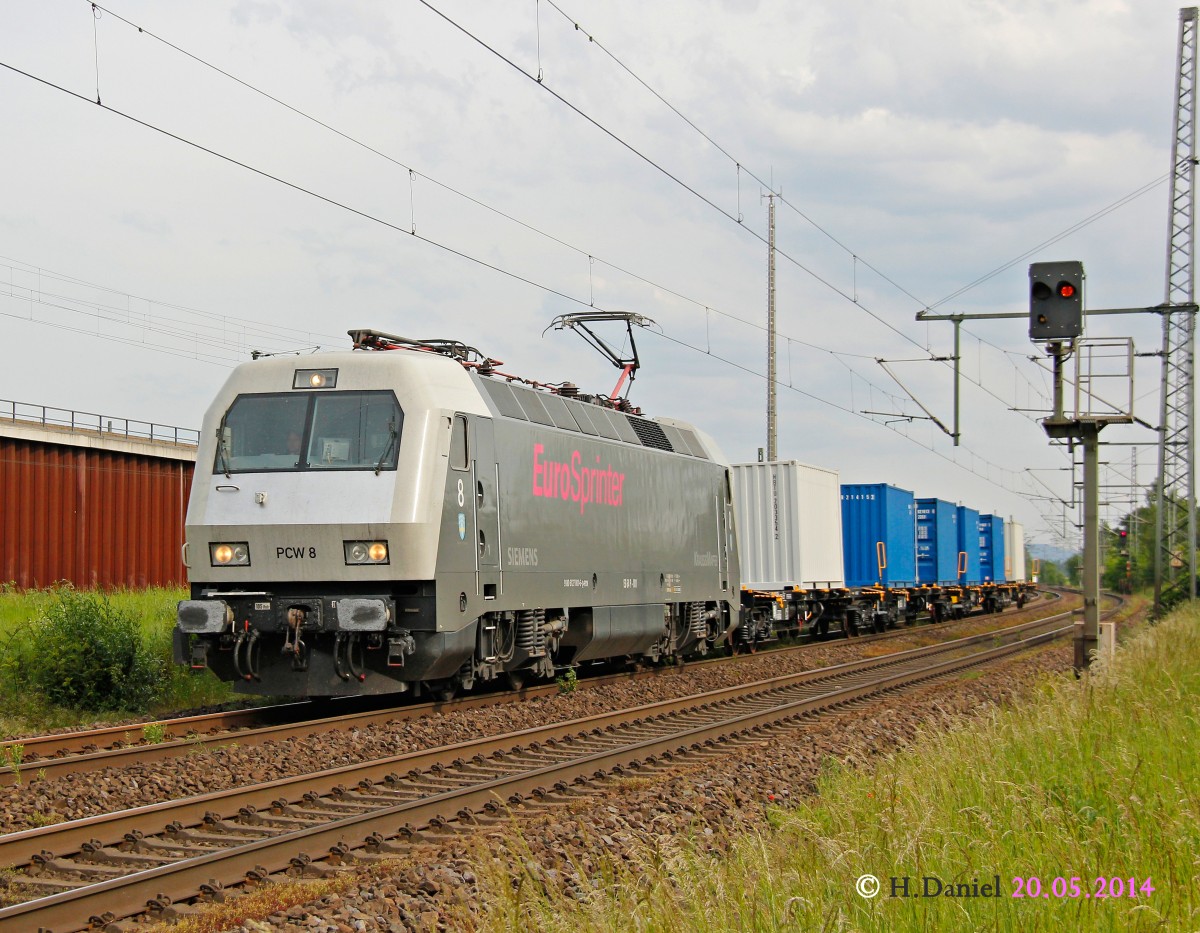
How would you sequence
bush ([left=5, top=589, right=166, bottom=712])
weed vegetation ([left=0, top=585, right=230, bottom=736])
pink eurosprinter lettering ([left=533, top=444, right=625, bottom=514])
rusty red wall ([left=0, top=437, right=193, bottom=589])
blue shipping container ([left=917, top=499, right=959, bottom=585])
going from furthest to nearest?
blue shipping container ([left=917, top=499, right=959, bottom=585]) → rusty red wall ([left=0, top=437, right=193, bottom=589]) → pink eurosprinter lettering ([left=533, top=444, right=625, bottom=514]) → bush ([left=5, top=589, right=166, bottom=712]) → weed vegetation ([left=0, top=585, right=230, bottom=736])

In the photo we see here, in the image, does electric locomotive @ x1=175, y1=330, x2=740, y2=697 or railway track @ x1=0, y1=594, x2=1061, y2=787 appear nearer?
railway track @ x1=0, y1=594, x2=1061, y2=787

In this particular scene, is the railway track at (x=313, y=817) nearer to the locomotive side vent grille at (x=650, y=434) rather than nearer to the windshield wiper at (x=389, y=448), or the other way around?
the windshield wiper at (x=389, y=448)

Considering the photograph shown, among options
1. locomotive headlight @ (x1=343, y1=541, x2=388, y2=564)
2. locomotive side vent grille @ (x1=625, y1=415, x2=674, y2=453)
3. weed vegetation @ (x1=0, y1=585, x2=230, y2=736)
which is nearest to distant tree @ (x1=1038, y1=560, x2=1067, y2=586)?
locomotive side vent grille @ (x1=625, y1=415, x2=674, y2=453)

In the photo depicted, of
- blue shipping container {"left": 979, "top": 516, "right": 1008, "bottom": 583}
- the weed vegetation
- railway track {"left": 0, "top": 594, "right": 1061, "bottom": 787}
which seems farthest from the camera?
blue shipping container {"left": 979, "top": 516, "right": 1008, "bottom": 583}

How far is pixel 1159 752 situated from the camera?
311 inches

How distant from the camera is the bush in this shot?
45.4 ft

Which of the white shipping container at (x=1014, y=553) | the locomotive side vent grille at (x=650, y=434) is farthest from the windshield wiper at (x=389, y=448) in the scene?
the white shipping container at (x=1014, y=553)

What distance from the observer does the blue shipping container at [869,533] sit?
29625 mm

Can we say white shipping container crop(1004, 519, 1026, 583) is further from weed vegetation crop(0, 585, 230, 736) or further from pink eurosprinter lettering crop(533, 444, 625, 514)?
weed vegetation crop(0, 585, 230, 736)

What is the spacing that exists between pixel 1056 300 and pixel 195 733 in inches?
415

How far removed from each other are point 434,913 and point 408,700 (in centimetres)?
838

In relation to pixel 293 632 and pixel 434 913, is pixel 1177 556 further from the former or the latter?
pixel 434 913

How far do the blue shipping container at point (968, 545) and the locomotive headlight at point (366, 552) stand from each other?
30157mm

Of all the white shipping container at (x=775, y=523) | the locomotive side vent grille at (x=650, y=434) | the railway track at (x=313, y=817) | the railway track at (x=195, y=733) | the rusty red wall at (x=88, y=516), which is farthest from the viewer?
the rusty red wall at (x=88, y=516)
